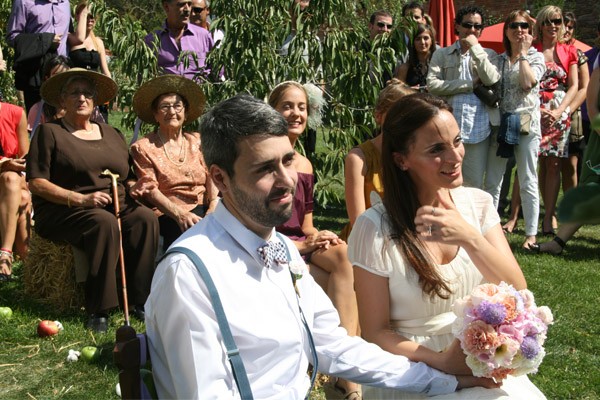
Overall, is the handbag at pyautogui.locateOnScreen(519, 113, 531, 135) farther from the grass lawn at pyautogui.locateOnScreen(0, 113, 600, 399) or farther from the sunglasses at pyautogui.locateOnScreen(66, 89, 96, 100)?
the sunglasses at pyautogui.locateOnScreen(66, 89, 96, 100)

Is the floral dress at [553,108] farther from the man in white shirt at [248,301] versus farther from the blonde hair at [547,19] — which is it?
the man in white shirt at [248,301]

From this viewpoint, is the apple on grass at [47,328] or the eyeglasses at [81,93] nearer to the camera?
the apple on grass at [47,328]

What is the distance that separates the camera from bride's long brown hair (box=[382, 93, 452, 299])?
3.15m

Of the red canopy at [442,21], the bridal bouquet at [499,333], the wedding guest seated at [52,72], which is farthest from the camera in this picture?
the red canopy at [442,21]

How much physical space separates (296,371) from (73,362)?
9.17 feet

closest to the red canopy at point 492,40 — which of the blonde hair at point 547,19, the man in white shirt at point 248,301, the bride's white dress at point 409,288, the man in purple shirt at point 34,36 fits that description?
the blonde hair at point 547,19

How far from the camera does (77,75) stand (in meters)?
6.00

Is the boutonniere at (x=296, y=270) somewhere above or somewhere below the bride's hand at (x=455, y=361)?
above

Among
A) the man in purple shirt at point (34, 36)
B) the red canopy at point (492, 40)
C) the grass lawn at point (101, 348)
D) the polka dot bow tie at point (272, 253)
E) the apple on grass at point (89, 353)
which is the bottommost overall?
the grass lawn at point (101, 348)

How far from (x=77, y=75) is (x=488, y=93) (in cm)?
399

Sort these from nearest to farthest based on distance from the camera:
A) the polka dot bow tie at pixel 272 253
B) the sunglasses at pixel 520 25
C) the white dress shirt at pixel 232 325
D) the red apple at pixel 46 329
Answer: the white dress shirt at pixel 232 325, the polka dot bow tie at pixel 272 253, the red apple at pixel 46 329, the sunglasses at pixel 520 25

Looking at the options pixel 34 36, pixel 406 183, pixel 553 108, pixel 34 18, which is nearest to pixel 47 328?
pixel 406 183

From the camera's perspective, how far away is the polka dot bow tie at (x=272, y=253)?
253 cm

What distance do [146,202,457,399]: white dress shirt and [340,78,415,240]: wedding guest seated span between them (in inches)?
75.0
